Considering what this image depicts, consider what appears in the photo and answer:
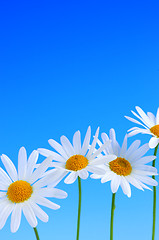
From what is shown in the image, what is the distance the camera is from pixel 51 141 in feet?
4.75

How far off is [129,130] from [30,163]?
1.26ft

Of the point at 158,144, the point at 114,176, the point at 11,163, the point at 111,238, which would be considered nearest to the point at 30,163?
the point at 11,163

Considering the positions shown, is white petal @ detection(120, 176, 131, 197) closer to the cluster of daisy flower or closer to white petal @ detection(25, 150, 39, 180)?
the cluster of daisy flower

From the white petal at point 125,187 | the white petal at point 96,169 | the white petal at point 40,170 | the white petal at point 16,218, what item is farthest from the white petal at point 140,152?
the white petal at point 16,218

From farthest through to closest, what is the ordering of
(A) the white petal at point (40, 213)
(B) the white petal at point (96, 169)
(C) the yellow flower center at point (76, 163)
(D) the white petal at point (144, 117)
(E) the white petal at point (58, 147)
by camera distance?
1. (D) the white petal at point (144, 117)
2. (E) the white petal at point (58, 147)
3. (C) the yellow flower center at point (76, 163)
4. (B) the white petal at point (96, 169)
5. (A) the white petal at point (40, 213)

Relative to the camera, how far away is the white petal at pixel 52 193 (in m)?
1.14

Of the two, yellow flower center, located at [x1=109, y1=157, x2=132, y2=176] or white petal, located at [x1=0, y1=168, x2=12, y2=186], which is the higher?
yellow flower center, located at [x1=109, y1=157, x2=132, y2=176]

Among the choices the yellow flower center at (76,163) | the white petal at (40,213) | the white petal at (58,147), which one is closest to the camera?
the white petal at (40,213)

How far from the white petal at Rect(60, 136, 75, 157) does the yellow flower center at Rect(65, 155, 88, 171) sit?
6cm

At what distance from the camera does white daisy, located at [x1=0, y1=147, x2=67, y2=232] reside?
45.1 inches

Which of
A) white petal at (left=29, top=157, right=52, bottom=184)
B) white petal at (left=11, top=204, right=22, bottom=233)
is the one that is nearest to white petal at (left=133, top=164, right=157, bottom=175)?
white petal at (left=29, top=157, right=52, bottom=184)

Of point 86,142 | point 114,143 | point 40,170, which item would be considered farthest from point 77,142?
point 40,170

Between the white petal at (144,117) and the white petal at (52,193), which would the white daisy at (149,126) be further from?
the white petal at (52,193)

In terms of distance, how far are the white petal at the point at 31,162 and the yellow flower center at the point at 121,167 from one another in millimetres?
274
